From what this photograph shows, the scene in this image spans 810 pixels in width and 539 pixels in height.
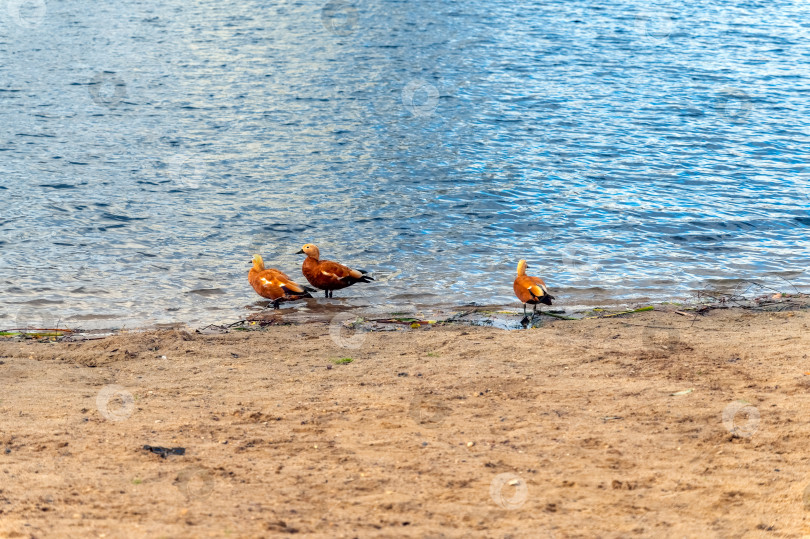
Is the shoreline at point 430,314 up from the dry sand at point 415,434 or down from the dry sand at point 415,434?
down

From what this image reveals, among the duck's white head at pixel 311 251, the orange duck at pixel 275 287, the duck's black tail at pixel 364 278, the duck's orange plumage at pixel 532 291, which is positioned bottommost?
the duck's black tail at pixel 364 278

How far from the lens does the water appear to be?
12.2 m

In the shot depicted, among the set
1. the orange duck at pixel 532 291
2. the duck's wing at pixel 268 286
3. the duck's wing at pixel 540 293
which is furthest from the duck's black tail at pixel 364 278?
the duck's wing at pixel 540 293

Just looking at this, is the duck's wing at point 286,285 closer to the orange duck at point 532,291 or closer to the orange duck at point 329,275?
the orange duck at point 329,275

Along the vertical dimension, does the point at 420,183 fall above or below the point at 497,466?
below

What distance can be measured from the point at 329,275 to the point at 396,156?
8.21 metres

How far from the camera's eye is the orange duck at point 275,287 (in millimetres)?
10773

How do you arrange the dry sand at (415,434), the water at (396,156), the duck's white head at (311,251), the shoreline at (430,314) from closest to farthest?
the dry sand at (415,434), the shoreline at (430,314), the duck's white head at (311,251), the water at (396,156)

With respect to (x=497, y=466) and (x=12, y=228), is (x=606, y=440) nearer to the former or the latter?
(x=497, y=466)

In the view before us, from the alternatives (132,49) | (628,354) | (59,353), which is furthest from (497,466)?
(132,49)

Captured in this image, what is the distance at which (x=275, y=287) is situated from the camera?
35.3 ft

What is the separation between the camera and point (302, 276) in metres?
12.3

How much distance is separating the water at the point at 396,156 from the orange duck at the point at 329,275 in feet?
1.09

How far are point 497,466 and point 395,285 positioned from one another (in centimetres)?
635
